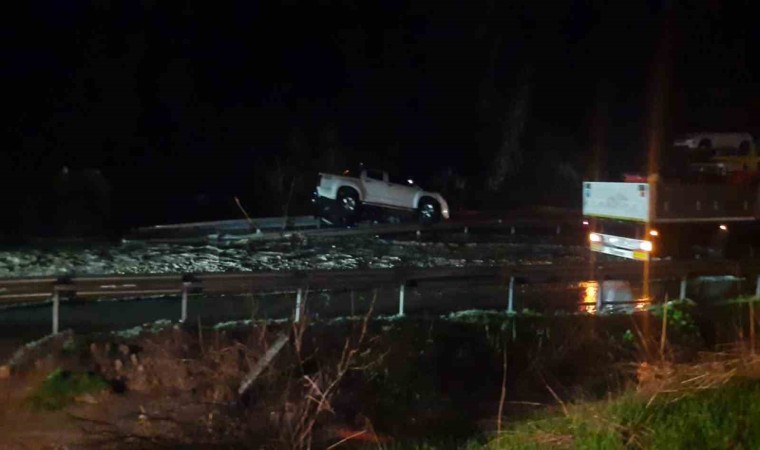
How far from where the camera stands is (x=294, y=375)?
10.1 m

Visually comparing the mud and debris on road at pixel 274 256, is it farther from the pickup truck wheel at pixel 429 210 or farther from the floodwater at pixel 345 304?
the pickup truck wheel at pixel 429 210

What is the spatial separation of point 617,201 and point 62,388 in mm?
14935

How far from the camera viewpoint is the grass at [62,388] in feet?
32.8

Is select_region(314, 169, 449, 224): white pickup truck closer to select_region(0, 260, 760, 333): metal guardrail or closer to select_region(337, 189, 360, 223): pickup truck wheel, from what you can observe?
select_region(337, 189, 360, 223): pickup truck wheel

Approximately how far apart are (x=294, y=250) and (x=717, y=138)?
20.6 meters

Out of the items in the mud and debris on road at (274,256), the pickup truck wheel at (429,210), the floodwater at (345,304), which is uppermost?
the pickup truck wheel at (429,210)

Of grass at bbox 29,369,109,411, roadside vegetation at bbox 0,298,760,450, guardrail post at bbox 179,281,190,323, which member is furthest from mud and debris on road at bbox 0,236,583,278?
grass at bbox 29,369,109,411

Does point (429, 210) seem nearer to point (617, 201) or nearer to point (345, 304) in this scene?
point (617, 201)

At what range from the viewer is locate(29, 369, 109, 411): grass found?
32.8 feet

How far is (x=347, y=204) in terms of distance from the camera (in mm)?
30797

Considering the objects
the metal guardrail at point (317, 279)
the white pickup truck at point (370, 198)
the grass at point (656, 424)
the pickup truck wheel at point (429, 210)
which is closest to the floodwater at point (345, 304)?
the metal guardrail at point (317, 279)

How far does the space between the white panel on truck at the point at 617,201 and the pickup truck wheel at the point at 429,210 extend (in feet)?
27.4

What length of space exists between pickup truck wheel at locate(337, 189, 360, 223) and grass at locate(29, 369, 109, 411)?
20.4 metres

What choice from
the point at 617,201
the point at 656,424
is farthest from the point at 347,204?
the point at 656,424
